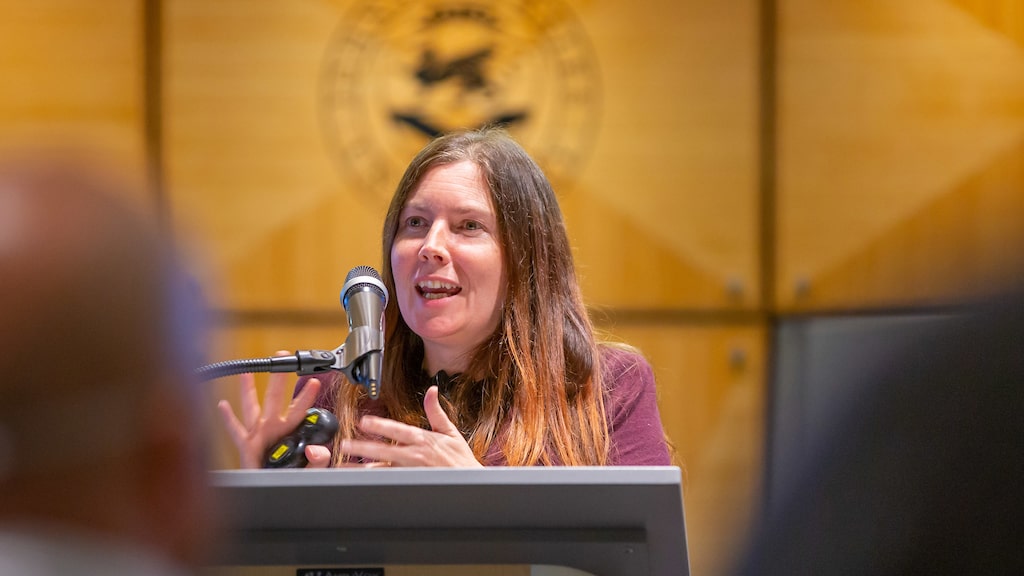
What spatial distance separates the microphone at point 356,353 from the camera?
1.70 m

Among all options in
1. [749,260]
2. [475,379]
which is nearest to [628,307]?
[749,260]

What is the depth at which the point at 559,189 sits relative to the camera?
4805 millimetres

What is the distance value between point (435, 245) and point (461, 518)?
109 cm

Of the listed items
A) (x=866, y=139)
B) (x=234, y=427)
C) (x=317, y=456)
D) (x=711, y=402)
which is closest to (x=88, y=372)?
(x=317, y=456)

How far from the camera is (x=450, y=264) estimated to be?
2555 millimetres

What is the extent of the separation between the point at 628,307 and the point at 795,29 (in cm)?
136

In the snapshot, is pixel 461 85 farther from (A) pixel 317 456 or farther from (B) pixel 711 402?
(A) pixel 317 456

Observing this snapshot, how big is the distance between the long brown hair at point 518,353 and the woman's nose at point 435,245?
0.14m

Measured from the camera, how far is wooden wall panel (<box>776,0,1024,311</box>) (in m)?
4.73

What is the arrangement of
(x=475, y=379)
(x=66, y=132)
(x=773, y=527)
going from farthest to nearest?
1. (x=66, y=132)
2. (x=475, y=379)
3. (x=773, y=527)

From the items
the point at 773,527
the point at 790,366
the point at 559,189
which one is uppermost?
the point at 559,189

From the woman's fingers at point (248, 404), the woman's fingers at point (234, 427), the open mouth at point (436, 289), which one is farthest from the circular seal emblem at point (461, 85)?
the woman's fingers at point (234, 427)

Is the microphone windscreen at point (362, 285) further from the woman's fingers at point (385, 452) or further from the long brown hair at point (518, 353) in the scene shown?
the long brown hair at point (518, 353)

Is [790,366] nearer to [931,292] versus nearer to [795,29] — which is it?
[795,29]
